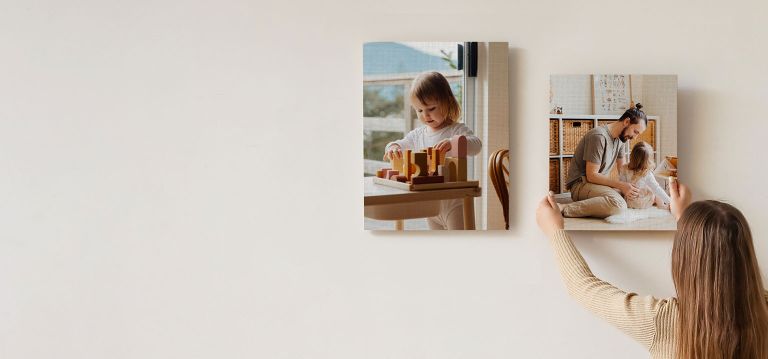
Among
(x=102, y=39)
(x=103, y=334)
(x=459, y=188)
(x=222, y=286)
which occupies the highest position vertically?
(x=102, y=39)

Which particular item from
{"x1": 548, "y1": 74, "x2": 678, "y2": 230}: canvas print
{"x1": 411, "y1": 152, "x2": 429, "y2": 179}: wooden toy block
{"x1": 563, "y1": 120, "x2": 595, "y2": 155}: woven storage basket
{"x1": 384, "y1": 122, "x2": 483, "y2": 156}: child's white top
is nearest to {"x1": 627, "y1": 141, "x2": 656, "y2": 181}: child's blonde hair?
{"x1": 548, "y1": 74, "x2": 678, "y2": 230}: canvas print

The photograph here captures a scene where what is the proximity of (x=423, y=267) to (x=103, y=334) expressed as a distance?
0.69 meters

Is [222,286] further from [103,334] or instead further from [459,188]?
[459,188]

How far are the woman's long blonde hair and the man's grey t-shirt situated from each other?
0.30 meters

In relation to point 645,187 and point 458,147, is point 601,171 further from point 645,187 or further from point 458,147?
point 458,147

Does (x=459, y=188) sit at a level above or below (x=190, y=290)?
above

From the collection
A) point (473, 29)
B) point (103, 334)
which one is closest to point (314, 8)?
point (473, 29)

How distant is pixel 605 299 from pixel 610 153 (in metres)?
0.32

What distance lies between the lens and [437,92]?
1.31m

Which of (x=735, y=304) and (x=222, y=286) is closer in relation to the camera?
(x=735, y=304)

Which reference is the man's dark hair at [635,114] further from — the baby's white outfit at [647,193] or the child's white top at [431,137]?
the child's white top at [431,137]

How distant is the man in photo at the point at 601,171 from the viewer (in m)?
1.32

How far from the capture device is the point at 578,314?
4.46 ft

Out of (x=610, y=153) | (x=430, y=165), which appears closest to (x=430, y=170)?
(x=430, y=165)
